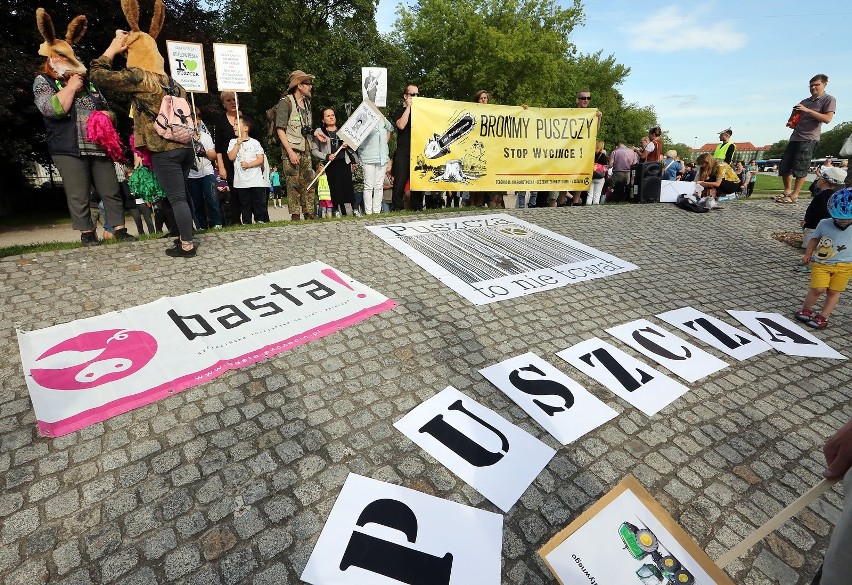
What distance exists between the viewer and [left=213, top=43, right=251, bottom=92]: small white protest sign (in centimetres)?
703

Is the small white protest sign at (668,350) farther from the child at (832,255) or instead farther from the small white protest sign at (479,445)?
the child at (832,255)

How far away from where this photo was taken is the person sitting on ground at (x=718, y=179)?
1029 cm

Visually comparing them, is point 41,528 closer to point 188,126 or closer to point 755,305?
point 188,126

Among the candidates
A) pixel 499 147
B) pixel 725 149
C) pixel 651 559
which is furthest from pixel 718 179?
pixel 651 559

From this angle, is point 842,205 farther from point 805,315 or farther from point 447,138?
point 447,138

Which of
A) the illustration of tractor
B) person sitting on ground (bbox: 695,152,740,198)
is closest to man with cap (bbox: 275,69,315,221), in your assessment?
the illustration of tractor

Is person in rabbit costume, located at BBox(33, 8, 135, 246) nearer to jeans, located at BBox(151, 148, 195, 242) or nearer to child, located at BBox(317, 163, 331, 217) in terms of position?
jeans, located at BBox(151, 148, 195, 242)

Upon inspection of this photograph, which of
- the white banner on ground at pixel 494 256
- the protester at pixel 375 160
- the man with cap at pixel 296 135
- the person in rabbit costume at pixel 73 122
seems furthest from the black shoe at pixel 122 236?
A: the protester at pixel 375 160

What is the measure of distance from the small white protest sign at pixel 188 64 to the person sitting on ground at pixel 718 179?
1078 cm

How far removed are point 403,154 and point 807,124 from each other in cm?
845

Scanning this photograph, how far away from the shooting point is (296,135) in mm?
6867

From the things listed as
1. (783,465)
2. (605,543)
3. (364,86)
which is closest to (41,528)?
(605,543)

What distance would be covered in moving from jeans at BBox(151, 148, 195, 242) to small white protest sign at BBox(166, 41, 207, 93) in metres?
2.91

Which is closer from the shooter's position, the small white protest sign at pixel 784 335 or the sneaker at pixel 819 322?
the small white protest sign at pixel 784 335
